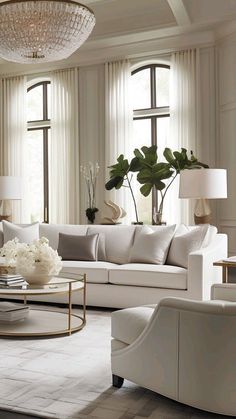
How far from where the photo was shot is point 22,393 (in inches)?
102

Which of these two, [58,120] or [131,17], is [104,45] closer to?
[131,17]

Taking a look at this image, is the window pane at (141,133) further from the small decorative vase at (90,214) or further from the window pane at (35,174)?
the window pane at (35,174)

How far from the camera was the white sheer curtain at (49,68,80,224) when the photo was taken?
7887mm

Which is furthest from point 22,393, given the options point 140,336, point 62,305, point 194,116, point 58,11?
point 194,116

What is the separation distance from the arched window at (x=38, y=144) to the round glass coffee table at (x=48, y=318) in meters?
4.34

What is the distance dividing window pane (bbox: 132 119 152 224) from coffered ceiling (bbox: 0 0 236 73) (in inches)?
41.2

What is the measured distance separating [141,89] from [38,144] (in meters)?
2.05

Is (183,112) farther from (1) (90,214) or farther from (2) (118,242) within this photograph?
(2) (118,242)

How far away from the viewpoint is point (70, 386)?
106 inches

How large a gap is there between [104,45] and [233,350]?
6.23 metres

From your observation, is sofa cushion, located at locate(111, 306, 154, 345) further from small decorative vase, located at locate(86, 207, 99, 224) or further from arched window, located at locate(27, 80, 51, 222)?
arched window, located at locate(27, 80, 51, 222)

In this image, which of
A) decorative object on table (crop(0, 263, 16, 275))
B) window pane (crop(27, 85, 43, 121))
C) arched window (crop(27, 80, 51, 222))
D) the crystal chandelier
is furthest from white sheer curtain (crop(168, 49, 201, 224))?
decorative object on table (crop(0, 263, 16, 275))

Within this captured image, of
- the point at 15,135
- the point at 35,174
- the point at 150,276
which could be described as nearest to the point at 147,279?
the point at 150,276

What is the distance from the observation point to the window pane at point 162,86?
7.55 meters
